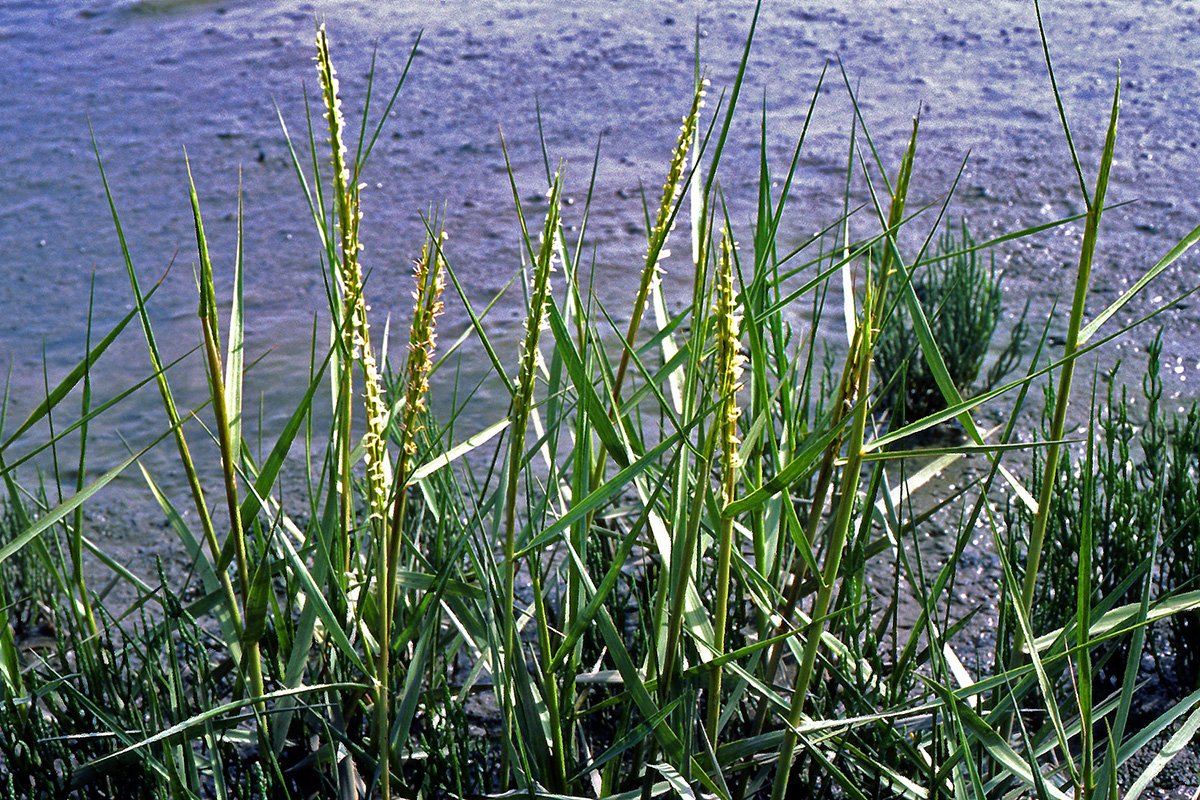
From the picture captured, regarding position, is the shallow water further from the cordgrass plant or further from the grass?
the grass

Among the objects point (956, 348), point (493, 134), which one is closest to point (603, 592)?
point (956, 348)

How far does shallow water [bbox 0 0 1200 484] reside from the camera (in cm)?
438

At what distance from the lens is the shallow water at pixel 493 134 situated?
4.38 meters

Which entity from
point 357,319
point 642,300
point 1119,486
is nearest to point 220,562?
point 357,319

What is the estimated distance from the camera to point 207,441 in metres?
3.58

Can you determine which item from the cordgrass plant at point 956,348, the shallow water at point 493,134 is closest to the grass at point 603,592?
the cordgrass plant at point 956,348

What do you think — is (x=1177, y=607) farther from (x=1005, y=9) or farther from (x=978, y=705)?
(x=1005, y=9)

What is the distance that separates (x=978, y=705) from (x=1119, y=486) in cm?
78

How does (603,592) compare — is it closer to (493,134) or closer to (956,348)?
(956,348)

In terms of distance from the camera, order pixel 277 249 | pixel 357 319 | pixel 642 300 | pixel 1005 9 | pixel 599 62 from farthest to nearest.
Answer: pixel 1005 9
pixel 599 62
pixel 277 249
pixel 642 300
pixel 357 319

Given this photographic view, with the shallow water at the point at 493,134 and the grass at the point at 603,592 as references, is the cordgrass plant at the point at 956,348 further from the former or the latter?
the grass at the point at 603,592

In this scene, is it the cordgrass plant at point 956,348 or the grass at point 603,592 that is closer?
the grass at point 603,592

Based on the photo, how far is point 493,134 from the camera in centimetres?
602

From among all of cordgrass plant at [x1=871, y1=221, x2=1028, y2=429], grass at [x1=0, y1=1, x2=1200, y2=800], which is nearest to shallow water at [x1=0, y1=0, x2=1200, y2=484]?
cordgrass plant at [x1=871, y1=221, x2=1028, y2=429]
